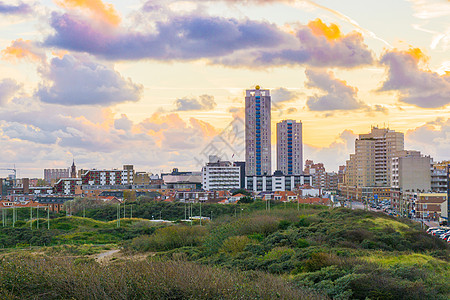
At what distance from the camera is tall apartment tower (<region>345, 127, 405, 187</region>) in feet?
392

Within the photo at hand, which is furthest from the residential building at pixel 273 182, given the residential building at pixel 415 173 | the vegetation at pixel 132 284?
the vegetation at pixel 132 284

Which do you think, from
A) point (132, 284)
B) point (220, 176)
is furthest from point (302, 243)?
point (220, 176)

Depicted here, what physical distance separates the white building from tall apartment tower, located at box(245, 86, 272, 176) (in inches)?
545

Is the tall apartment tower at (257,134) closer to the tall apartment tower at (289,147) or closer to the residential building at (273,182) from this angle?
the tall apartment tower at (289,147)

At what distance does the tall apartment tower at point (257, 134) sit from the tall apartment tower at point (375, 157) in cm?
2182

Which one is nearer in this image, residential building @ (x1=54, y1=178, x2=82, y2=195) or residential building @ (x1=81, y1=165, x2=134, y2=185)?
residential building @ (x1=54, y1=178, x2=82, y2=195)

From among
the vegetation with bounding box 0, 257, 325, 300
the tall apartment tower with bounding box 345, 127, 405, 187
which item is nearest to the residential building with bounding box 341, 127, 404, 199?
the tall apartment tower with bounding box 345, 127, 405, 187

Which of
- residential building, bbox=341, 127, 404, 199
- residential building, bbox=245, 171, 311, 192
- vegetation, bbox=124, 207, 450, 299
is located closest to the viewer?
Result: vegetation, bbox=124, 207, 450, 299

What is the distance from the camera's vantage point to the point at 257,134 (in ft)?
419

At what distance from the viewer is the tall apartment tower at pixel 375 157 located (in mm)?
119438

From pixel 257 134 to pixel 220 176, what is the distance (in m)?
22.4

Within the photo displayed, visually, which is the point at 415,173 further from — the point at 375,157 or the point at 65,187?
the point at 65,187

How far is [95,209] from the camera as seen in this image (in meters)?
68.4

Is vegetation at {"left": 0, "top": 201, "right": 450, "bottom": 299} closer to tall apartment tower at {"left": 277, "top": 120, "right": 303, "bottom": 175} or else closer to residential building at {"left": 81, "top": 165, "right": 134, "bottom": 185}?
residential building at {"left": 81, "top": 165, "right": 134, "bottom": 185}
